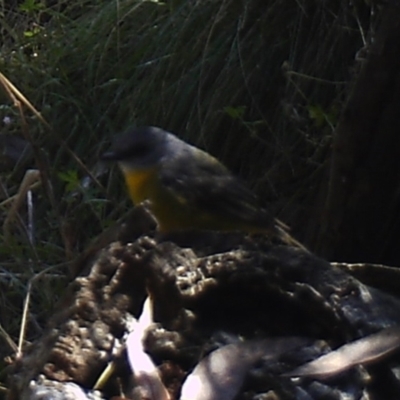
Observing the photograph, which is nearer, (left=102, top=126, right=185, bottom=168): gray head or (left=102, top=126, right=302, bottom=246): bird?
(left=102, top=126, right=302, bottom=246): bird

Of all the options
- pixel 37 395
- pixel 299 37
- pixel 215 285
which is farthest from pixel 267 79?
pixel 37 395

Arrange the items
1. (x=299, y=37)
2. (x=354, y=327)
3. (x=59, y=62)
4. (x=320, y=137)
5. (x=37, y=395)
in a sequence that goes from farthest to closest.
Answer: (x=59, y=62) < (x=299, y=37) < (x=320, y=137) < (x=354, y=327) < (x=37, y=395)

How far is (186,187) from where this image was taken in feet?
11.6

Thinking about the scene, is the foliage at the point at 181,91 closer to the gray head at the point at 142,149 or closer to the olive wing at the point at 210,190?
the gray head at the point at 142,149

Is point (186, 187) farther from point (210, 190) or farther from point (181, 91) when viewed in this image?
point (181, 91)

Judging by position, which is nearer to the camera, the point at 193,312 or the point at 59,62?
the point at 193,312

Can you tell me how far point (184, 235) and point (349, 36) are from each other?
2248mm

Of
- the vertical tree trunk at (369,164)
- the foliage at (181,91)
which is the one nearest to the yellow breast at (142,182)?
the foliage at (181,91)

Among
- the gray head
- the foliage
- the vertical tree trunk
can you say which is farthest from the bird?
the foliage

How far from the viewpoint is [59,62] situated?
554 cm

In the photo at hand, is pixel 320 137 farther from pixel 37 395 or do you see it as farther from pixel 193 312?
pixel 37 395

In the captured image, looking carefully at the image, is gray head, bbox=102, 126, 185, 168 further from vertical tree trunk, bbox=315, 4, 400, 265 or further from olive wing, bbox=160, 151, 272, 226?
vertical tree trunk, bbox=315, 4, 400, 265

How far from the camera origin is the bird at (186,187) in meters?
3.40

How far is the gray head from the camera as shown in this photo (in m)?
3.65
